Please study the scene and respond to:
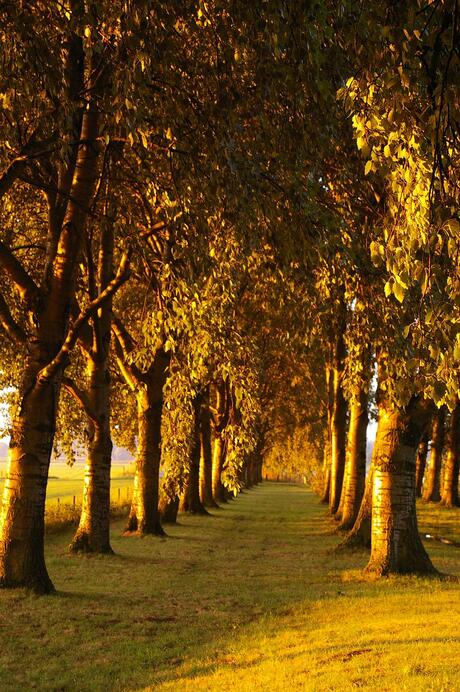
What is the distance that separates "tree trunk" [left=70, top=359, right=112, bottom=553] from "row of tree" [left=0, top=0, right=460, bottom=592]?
6 centimetres

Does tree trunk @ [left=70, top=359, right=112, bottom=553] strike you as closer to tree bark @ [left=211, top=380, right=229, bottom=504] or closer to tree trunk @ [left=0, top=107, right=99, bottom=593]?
tree trunk @ [left=0, top=107, right=99, bottom=593]

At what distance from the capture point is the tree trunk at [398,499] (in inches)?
585

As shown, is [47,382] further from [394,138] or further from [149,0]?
[394,138]

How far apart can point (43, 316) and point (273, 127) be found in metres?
6.27

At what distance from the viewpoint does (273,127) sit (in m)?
10.1

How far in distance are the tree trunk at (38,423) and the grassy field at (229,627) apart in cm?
73

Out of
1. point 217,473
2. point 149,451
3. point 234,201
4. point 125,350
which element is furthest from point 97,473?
point 217,473

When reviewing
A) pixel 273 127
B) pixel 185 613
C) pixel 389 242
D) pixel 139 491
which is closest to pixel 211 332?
pixel 273 127

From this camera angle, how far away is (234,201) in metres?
8.64

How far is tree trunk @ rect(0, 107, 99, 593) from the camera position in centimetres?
1235

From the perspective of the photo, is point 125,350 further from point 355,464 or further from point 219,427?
point 219,427

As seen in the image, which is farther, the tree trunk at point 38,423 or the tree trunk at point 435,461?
the tree trunk at point 435,461

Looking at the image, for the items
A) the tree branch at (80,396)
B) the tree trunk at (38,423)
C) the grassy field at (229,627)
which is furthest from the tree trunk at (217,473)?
the tree trunk at (38,423)

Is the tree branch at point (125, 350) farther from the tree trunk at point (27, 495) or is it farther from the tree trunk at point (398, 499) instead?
the tree trunk at point (398, 499)
